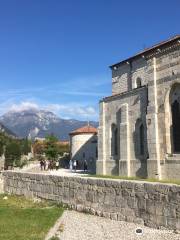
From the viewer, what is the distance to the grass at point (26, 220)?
10.9 meters

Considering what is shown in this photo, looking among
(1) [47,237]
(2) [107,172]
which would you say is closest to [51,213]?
(1) [47,237]

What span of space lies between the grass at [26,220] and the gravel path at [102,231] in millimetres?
636

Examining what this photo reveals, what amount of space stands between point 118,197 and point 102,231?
1.79m

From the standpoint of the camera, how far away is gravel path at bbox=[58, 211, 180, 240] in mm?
10062

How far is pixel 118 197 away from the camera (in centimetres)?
1255

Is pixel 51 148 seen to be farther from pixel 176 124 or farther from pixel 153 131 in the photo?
pixel 176 124

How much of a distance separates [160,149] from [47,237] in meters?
13.2

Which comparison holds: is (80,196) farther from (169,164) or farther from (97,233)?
(169,164)

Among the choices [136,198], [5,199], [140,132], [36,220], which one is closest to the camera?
[136,198]

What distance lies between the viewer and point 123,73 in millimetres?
34875

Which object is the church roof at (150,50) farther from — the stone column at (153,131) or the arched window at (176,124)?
the arched window at (176,124)

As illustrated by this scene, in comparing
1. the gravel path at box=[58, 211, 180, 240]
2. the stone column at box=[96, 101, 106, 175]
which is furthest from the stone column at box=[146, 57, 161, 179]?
the gravel path at box=[58, 211, 180, 240]

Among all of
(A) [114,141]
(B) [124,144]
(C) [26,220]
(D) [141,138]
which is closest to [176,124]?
(D) [141,138]

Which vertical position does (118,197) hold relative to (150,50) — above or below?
below
